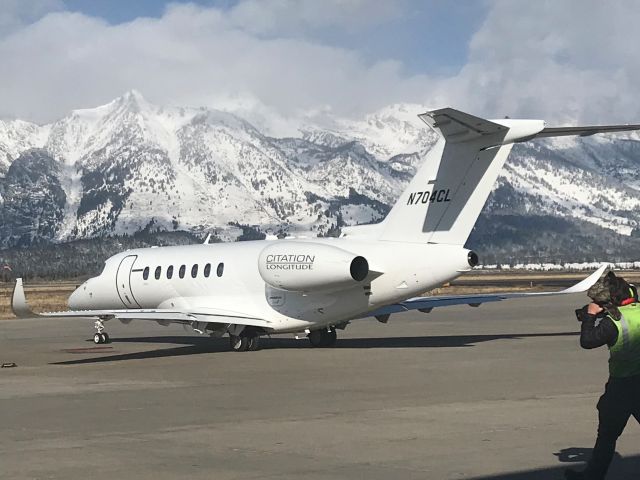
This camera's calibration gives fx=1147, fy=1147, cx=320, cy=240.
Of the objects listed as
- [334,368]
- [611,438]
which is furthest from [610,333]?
[334,368]

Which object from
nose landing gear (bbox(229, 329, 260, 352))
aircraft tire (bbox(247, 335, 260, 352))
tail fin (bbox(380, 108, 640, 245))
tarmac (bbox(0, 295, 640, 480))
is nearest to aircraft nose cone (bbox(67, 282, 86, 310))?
tarmac (bbox(0, 295, 640, 480))

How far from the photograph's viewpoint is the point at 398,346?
2997cm

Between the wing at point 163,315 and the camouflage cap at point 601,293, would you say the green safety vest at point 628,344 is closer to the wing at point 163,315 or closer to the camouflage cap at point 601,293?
the camouflage cap at point 601,293

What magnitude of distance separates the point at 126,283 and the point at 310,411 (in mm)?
18567

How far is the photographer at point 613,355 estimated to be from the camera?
1057 centimetres

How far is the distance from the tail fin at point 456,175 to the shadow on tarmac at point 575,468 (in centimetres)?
1292

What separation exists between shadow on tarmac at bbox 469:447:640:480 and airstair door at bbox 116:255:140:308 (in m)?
23.1

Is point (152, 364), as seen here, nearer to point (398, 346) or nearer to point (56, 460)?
point (398, 346)

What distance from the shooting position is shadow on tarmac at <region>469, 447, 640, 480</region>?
11344 millimetres

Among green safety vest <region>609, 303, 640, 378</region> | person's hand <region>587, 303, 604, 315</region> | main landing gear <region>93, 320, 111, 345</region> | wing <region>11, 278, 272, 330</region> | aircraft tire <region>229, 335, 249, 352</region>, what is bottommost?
main landing gear <region>93, 320, 111, 345</region>

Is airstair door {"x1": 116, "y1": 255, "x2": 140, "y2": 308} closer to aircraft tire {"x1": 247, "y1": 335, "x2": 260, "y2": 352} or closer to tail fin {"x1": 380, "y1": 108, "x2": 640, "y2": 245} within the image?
aircraft tire {"x1": 247, "y1": 335, "x2": 260, "y2": 352}

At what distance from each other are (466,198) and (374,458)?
14188 mm

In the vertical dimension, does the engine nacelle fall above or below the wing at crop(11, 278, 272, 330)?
above

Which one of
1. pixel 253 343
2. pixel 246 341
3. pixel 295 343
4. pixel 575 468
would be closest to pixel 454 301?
pixel 295 343
